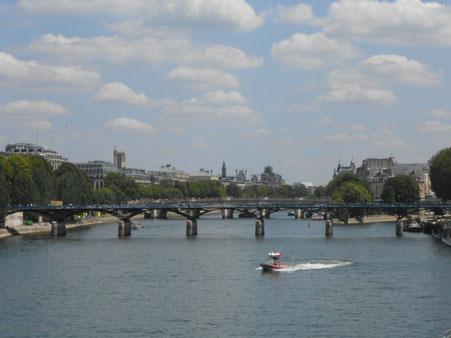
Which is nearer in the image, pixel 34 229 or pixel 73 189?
pixel 34 229

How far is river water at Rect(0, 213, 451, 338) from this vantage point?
54.7 m

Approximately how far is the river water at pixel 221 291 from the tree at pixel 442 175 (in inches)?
1639

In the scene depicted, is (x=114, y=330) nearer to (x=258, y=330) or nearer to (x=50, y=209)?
(x=258, y=330)

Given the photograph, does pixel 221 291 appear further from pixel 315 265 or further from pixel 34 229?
pixel 34 229

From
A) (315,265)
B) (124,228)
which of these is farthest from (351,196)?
(315,265)

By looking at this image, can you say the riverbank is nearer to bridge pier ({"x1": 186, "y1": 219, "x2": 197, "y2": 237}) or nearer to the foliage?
bridge pier ({"x1": 186, "y1": 219, "x2": 197, "y2": 237})

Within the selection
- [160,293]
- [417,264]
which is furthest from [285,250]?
[160,293]

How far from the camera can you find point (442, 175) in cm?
15225

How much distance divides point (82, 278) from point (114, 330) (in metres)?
23.6

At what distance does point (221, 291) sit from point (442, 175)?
89776mm

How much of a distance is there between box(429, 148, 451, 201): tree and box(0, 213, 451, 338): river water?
4163cm

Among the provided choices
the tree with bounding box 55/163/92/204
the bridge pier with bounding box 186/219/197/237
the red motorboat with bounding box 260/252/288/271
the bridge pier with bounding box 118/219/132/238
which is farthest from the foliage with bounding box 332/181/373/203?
the red motorboat with bounding box 260/252/288/271

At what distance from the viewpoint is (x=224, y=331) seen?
53.7 metres

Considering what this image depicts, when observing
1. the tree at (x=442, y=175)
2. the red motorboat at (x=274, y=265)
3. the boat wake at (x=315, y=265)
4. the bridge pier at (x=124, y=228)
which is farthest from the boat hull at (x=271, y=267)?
the tree at (x=442, y=175)
